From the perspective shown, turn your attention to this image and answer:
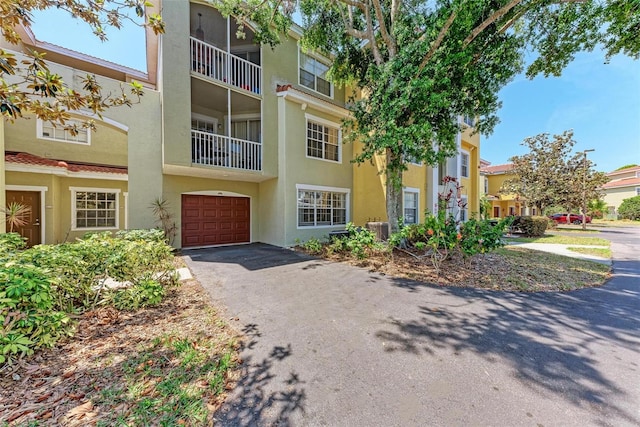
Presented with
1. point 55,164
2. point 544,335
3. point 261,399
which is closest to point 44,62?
point 261,399

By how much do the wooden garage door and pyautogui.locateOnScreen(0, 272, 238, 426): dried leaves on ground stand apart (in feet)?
22.5

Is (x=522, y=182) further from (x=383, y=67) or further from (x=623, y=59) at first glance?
(x=383, y=67)

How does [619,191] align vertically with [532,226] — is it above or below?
above

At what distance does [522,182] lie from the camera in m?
21.8

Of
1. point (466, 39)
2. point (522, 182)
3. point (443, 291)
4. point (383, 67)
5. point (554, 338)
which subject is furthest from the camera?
point (522, 182)

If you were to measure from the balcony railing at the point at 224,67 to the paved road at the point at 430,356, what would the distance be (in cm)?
815

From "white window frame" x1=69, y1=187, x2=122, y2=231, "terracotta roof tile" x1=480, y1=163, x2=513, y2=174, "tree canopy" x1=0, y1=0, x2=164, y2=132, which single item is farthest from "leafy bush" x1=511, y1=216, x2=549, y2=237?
"white window frame" x1=69, y1=187, x2=122, y2=231

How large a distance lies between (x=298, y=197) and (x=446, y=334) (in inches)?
332

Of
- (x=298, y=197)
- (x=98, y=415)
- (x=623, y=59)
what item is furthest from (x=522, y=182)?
(x=98, y=415)

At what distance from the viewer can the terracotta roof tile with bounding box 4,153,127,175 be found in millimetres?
8558

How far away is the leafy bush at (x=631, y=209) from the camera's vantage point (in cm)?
3014

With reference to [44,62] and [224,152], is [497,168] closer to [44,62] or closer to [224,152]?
[224,152]

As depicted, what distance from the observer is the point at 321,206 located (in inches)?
Answer: 485

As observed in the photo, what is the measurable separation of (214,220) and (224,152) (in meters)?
3.26
